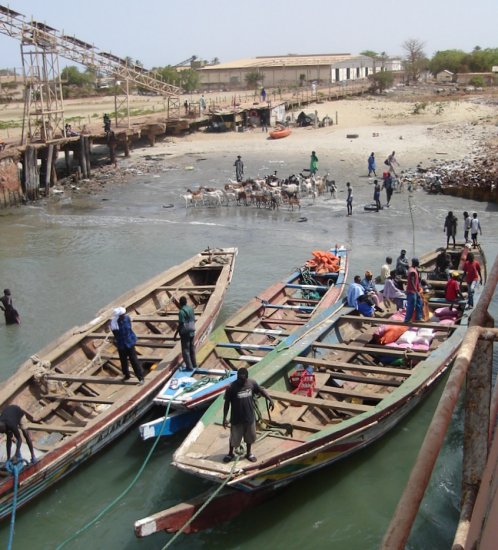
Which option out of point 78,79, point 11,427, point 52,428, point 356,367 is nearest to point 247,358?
point 356,367

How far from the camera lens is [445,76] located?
87.7m

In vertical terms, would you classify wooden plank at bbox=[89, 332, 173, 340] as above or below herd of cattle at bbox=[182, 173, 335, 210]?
below

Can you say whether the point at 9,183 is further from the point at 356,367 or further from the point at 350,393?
the point at 350,393

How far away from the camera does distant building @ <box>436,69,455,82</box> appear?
85875 mm

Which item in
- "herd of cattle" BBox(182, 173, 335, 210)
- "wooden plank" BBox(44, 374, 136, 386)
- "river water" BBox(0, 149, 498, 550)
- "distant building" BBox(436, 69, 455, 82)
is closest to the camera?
"river water" BBox(0, 149, 498, 550)

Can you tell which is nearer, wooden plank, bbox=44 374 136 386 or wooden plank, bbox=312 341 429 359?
wooden plank, bbox=44 374 136 386

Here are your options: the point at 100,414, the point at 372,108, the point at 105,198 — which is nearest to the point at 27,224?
the point at 105,198

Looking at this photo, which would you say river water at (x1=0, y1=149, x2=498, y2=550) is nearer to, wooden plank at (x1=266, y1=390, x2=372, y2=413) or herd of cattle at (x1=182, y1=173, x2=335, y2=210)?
herd of cattle at (x1=182, y1=173, x2=335, y2=210)

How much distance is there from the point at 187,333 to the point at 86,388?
7.12 feet

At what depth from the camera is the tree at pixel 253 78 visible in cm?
8469

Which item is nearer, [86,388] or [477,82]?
[86,388]

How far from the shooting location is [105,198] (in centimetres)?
3306

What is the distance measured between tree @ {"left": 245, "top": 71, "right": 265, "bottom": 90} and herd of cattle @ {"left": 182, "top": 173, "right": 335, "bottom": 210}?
56.9 meters

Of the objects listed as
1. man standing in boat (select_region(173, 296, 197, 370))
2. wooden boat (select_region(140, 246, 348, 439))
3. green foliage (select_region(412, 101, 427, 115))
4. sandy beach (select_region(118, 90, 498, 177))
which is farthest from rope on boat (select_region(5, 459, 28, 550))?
green foliage (select_region(412, 101, 427, 115))
